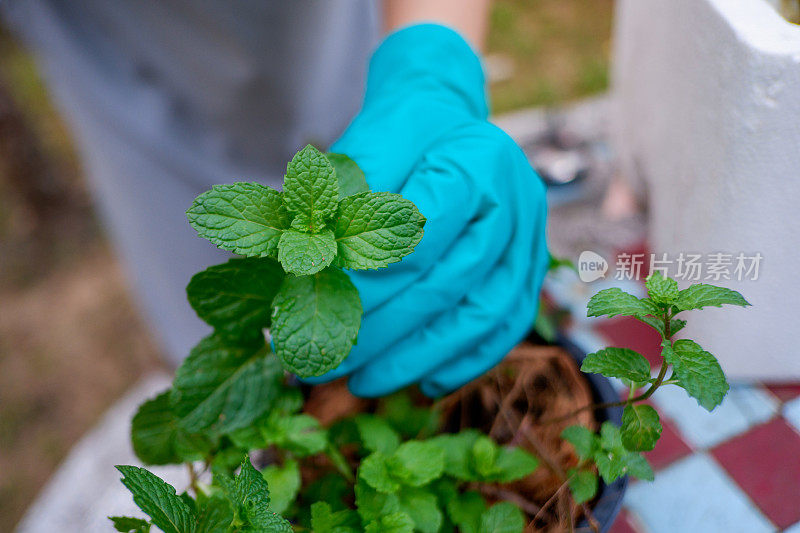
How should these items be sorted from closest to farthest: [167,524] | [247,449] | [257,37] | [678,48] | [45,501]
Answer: [167,524] < [247,449] < [678,48] < [45,501] < [257,37]

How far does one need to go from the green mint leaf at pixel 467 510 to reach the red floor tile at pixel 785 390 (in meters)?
0.37

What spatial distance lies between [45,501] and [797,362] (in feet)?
3.28

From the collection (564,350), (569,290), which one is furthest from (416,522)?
(569,290)

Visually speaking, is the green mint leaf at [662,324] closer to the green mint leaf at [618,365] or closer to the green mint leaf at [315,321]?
the green mint leaf at [618,365]

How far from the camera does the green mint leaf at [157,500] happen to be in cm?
42

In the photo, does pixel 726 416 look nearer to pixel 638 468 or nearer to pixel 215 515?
pixel 638 468

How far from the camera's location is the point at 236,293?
1.74 ft

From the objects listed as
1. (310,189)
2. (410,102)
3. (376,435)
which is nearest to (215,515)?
(376,435)

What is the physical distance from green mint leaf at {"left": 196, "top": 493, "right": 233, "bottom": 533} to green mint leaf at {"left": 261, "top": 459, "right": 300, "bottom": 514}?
50 millimetres

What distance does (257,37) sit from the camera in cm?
100

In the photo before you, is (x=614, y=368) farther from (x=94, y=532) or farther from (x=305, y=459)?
(x=94, y=532)

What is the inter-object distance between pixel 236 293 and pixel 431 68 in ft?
1.37

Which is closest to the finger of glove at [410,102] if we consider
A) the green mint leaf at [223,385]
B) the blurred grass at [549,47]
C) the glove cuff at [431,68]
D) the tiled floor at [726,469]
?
the glove cuff at [431,68]

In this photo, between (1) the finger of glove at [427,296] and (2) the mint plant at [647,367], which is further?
(1) the finger of glove at [427,296]
